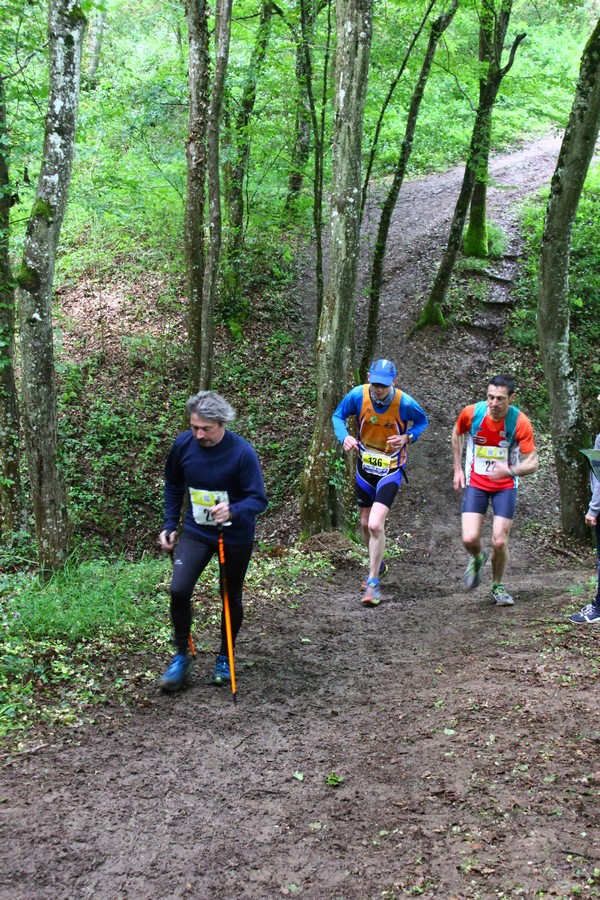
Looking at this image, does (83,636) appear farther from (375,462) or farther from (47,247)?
(47,247)

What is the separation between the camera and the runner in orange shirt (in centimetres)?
722

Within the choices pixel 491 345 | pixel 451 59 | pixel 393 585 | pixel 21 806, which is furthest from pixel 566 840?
pixel 451 59

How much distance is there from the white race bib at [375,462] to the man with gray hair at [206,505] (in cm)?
276

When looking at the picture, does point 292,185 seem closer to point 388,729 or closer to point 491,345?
point 491,345

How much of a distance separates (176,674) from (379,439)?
11.7ft

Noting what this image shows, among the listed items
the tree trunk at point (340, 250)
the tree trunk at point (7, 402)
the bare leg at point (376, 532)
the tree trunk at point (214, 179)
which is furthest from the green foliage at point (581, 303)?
the tree trunk at point (7, 402)

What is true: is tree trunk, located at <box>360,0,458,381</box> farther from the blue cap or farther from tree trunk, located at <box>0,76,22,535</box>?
the blue cap

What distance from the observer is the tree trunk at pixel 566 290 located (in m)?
9.32

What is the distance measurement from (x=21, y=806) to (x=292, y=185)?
16983 millimetres

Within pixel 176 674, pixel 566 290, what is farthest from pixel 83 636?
pixel 566 290

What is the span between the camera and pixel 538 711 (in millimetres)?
4766

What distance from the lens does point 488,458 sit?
295 inches

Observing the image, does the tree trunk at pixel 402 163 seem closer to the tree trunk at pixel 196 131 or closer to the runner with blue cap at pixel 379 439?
the tree trunk at pixel 196 131

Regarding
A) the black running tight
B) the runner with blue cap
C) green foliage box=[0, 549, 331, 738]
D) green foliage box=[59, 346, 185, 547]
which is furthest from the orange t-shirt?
green foliage box=[59, 346, 185, 547]
